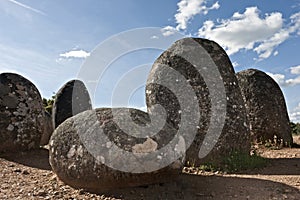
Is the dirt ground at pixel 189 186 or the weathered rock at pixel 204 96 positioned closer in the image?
the dirt ground at pixel 189 186

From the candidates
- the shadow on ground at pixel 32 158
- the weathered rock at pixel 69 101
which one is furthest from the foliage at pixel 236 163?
the weathered rock at pixel 69 101

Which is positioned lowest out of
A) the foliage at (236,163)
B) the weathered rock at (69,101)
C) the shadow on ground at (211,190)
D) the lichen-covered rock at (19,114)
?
the shadow on ground at (211,190)

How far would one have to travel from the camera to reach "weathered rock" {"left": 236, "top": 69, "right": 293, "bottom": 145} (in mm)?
10867

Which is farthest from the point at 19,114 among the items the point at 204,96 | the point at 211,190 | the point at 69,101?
the point at 211,190

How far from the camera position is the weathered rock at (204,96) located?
7.66 m

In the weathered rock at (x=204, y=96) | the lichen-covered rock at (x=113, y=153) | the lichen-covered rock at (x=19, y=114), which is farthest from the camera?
the lichen-covered rock at (x=19, y=114)

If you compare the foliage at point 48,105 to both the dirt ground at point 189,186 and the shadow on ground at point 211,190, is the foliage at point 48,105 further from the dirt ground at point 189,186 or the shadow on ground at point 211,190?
the shadow on ground at point 211,190

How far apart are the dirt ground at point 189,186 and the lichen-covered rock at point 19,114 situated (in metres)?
1.74

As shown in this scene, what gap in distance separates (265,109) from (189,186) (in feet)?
20.6

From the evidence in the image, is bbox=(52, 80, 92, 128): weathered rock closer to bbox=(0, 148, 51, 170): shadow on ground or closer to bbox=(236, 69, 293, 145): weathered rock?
bbox=(0, 148, 51, 170): shadow on ground

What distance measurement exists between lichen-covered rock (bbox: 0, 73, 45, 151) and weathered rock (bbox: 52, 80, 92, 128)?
3519 mm

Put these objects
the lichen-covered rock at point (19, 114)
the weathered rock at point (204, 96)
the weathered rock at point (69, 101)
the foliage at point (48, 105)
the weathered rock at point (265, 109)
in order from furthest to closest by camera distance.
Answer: the foliage at point (48, 105)
the weathered rock at point (69, 101)
the weathered rock at point (265, 109)
the lichen-covered rock at point (19, 114)
the weathered rock at point (204, 96)

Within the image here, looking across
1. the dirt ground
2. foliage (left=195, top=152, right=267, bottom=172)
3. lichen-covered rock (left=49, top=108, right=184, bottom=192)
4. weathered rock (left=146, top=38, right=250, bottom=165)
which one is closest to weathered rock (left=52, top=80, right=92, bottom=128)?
the dirt ground

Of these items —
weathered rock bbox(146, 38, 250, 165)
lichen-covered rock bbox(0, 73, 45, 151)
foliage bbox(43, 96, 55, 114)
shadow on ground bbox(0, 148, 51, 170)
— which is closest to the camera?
weathered rock bbox(146, 38, 250, 165)
